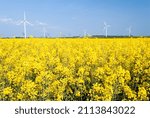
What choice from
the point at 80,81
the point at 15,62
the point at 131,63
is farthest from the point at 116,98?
the point at 15,62

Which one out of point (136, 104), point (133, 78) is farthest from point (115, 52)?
point (136, 104)

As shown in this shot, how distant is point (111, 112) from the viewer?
616 centimetres

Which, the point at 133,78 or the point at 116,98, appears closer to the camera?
the point at 116,98

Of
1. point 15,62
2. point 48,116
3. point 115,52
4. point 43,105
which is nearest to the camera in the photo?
point 48,116

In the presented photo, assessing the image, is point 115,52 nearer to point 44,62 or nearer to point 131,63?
point 131,63

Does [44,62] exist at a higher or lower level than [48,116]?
higher

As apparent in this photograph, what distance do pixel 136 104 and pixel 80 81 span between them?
61.9 inches

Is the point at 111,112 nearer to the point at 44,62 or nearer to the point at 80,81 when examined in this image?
the point at 80,81

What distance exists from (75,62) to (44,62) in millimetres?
813

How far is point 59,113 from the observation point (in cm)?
612

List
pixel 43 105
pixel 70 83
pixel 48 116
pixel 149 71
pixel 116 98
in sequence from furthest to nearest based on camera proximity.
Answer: pixel 149 71, pixel 70 83, pixel 116 98, pixel 43 105, pixel 48 116

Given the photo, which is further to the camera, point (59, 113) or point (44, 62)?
point (44, 62)

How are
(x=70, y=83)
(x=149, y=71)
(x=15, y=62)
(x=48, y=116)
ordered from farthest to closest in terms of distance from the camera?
(x=15, y=62) → (x=149, y=71) → (x=70, y=83) → (x=48, y=116)

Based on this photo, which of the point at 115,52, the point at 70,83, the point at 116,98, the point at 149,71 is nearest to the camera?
the point at 116,98
